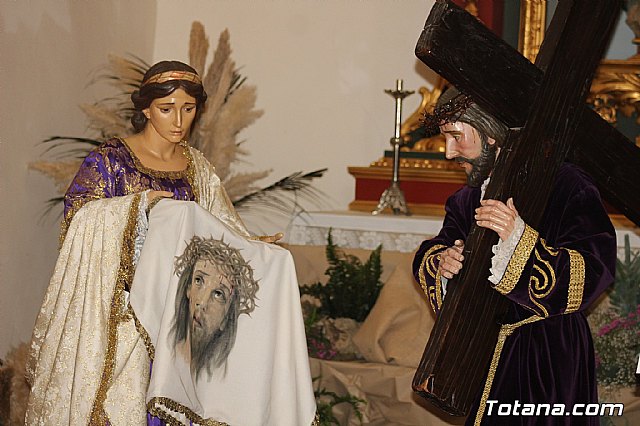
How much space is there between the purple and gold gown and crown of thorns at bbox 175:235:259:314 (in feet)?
1.31

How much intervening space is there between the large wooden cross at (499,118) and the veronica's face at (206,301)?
39.4 inches

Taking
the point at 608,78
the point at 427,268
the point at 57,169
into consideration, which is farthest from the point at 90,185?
the point at 608,78

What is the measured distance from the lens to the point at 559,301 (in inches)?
109

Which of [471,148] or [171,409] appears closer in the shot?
[471,148]

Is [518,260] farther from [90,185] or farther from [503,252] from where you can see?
[90,185]

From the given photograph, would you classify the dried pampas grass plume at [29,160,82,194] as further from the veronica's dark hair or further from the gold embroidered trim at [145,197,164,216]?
the gold embroidered trim at [145,197,164,216]

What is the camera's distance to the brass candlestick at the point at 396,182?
6.18 m

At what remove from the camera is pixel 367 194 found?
6578mm

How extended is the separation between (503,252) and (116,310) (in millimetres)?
1617

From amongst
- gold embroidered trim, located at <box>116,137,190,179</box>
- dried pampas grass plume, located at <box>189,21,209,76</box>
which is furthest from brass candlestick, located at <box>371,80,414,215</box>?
gold embroidered trim, located at <box>116,137,190,179</box>

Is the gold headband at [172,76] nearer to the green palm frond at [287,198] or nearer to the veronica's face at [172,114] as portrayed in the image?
the veronica's face at [172,114]

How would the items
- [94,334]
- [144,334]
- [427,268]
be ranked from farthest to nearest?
[94,334] < [144,334] < [427,268]

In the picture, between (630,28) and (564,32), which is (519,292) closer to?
(564,32)

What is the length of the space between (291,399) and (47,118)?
280 cm
